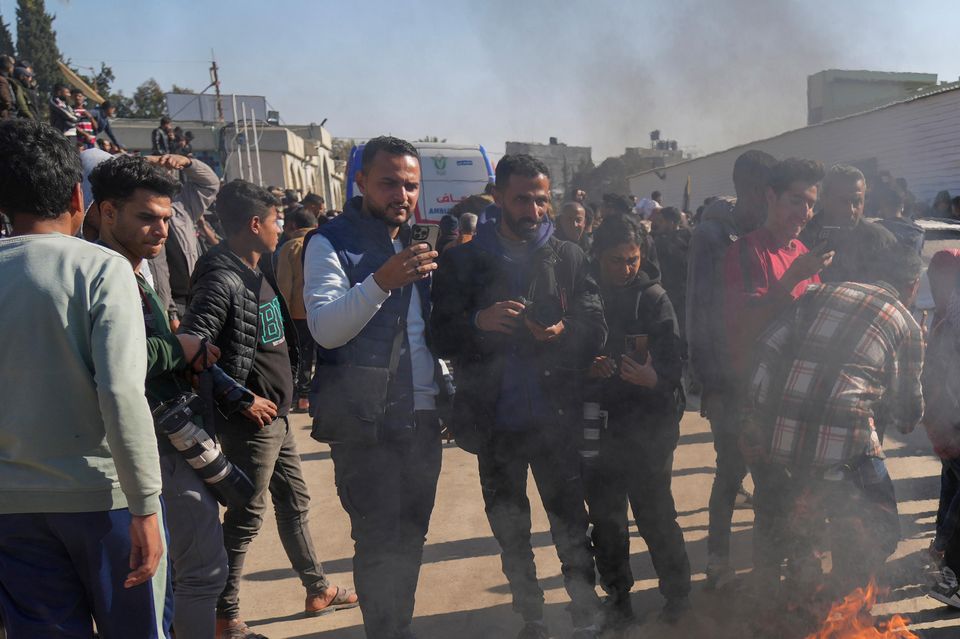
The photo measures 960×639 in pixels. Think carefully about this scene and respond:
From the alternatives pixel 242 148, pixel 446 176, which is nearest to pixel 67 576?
pixel 446 176

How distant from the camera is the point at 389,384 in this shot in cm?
246

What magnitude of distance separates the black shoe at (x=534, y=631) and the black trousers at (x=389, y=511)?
0.53 meters

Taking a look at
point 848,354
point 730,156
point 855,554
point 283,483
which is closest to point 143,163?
point 283,483

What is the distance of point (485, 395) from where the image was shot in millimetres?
2680

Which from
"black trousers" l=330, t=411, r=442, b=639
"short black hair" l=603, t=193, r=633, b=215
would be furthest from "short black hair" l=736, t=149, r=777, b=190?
"short black hair" l=603, t=193, r=633, b=215

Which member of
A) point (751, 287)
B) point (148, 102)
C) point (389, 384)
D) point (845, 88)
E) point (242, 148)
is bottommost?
point (389, 384)

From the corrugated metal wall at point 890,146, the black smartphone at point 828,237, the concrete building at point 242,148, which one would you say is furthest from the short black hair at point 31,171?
the concrete building at point 242,148

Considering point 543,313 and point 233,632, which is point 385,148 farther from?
point 233,632

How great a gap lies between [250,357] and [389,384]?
0.69 m

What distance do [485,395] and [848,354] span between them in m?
1.35

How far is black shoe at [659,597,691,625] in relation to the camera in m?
2.96

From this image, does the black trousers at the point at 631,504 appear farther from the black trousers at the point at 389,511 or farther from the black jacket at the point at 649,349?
the black trousers at the point at 389,511

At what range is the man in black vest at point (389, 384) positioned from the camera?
2402mm

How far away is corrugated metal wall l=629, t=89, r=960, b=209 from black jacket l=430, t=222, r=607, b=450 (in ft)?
10.2
